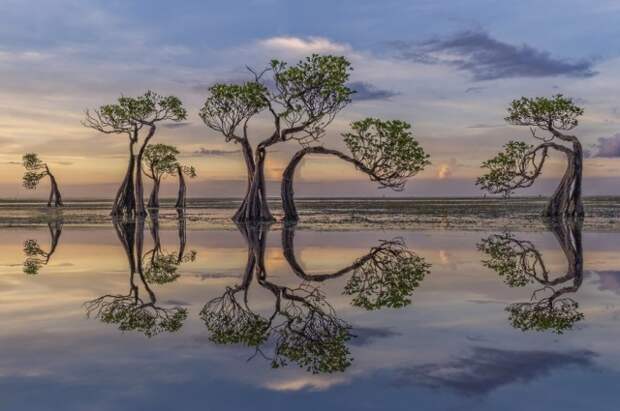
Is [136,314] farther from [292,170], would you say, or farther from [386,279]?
[292,170]

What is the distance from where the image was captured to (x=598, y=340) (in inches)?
344

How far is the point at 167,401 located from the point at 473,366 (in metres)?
3.62

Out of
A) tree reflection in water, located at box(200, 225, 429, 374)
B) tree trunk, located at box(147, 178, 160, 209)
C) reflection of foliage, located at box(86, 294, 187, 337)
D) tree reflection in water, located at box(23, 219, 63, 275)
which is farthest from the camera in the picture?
tree trunk, located at box(147, 178, 160, 209)

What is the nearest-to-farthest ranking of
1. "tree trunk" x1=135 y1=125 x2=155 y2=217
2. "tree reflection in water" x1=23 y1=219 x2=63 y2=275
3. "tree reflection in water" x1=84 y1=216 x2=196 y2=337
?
"tree reflection in water" x1=84 y1=216 x2=196 y2=337 < "tree reflection in water" x1=23 y1=219 x2=63 y2=275 < "tree trunk" x1=135 y1=125 x2=155 y2=217

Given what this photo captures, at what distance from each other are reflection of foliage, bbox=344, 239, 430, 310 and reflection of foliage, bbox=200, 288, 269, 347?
88.8 inches

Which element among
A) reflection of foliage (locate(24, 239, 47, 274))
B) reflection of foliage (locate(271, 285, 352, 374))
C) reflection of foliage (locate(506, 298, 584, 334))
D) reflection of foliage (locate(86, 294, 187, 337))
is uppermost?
reflection of foliage (locate(24, 239, 47, 274))

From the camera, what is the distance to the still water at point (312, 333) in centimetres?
652

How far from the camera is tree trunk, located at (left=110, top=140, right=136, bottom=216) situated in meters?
53.0

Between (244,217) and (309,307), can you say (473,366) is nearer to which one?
(309,307)

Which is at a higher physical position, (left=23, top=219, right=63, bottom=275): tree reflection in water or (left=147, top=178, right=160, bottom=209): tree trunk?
(left=147, top=178, right=160, bottom=209): tree trunk

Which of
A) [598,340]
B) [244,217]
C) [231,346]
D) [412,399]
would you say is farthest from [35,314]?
[244,217]

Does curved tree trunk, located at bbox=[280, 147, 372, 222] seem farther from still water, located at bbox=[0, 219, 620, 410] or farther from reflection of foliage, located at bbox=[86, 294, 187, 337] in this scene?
reflection of foliage, located at bbox=[86, 294, 187, 337]

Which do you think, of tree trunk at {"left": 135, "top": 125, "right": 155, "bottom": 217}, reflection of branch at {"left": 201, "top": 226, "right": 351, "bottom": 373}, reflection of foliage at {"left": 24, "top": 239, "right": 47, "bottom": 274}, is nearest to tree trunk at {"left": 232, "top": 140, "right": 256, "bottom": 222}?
→ tree trunk at {"left": 135, "top": 125, "right": 155, "bottom": 217}

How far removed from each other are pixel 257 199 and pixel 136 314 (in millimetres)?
30742
